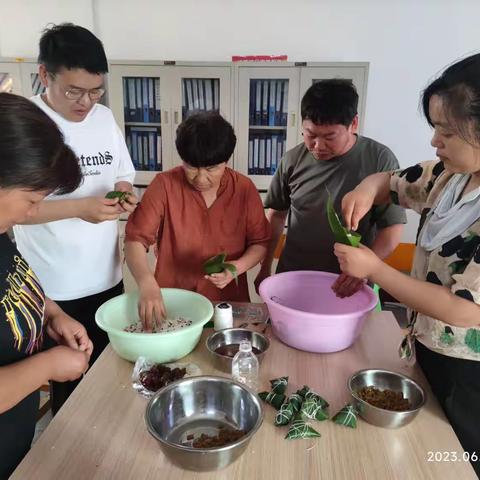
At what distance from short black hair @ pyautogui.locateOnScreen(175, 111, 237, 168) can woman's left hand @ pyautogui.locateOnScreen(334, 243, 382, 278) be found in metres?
0.59

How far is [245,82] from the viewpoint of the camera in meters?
3.31

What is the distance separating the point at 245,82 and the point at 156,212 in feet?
6.84

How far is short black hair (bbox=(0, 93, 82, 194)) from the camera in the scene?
2.60 ft

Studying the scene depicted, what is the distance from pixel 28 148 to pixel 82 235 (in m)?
0.81

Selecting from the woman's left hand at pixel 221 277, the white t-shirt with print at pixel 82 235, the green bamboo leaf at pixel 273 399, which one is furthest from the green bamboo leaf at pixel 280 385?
the white t-shirt with print at pixel 82 235

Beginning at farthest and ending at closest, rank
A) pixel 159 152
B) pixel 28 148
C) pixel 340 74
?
pixel 159 152, pixel 340 74, pixel 28 148

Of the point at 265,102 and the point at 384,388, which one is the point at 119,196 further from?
the point at 265,102

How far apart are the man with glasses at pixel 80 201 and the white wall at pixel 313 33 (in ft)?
7.39

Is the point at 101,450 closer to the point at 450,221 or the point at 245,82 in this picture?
the point at 450,221

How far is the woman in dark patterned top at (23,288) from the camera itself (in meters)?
0.81

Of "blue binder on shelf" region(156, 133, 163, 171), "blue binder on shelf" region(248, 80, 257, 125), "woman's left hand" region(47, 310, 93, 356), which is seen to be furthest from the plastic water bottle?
"blue binder on shelf" region(156, 133, 163, 171)

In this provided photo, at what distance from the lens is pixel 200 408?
43.1 inches

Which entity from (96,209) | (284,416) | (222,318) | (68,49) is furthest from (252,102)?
(284,416)

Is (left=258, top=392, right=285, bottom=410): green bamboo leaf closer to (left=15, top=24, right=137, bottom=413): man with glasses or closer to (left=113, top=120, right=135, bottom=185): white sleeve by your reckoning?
(left=15, top=24, right=137, bottom=413): man with glasses
